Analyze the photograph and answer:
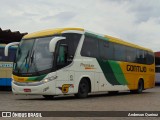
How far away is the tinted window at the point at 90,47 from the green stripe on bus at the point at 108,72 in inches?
28.1

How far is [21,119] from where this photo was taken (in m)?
8.77

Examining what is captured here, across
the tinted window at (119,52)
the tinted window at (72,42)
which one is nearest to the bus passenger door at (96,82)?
the tinted window at (72,42)

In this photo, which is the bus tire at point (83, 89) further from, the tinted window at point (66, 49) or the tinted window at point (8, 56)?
the tinted window at point (8, 56)

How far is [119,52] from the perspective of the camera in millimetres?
20891

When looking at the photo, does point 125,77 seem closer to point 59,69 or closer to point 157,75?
point 59,69

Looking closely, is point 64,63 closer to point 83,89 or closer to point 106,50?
point 83,89

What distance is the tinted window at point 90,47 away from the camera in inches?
666

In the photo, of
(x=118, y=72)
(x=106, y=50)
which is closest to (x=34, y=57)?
(x=106, y=50)

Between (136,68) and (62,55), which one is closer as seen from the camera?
(62,55)

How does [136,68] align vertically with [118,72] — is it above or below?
above

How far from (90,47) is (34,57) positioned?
301cm

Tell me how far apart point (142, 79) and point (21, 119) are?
16479 millimetres

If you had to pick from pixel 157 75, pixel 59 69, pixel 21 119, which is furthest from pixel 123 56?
pixel 157 75

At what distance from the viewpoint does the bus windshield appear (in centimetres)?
1520
